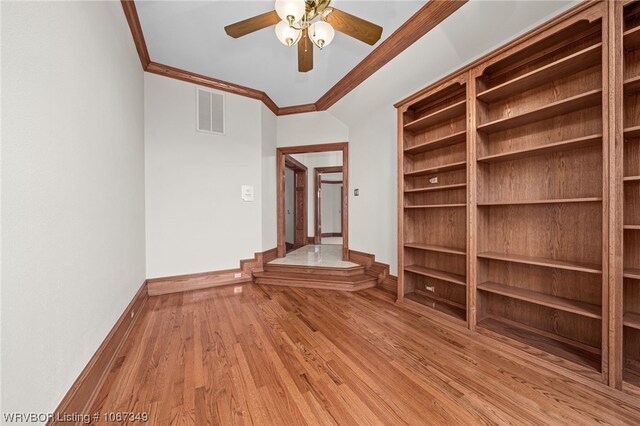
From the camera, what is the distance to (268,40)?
106 inches

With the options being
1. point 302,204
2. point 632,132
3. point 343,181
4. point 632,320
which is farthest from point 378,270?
point 302,204

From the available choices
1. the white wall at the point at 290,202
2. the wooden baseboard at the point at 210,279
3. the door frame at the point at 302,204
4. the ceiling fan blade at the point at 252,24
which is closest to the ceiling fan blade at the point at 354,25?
the ceiling fan blade at the point at 252,24

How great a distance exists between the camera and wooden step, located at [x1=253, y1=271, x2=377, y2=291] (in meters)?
3.39

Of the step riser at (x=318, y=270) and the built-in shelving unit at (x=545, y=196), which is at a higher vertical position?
the built-in shelving unit at (x=545, y=196)

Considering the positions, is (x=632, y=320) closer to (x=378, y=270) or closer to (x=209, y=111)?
(x=378, y=270)

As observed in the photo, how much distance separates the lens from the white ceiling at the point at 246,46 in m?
2.20

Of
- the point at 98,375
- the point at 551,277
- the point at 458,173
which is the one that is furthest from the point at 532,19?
the point at 98,375

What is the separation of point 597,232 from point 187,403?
9.82 ft

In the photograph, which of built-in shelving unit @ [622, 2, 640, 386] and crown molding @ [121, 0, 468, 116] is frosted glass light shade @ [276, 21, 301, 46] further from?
built-in shelving unit @ [622, 2, 640, 386]

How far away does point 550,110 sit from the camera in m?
1.82

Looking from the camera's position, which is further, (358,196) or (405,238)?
(358,196)

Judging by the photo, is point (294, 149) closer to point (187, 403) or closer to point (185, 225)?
point (185, 225)

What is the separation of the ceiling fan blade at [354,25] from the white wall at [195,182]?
7.36ft

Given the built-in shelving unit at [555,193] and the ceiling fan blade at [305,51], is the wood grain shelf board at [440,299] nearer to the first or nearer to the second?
the built-in shelving unit at [555,193]
